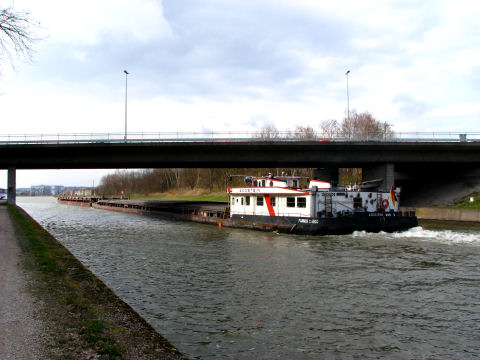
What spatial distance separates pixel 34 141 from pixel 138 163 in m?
12.1

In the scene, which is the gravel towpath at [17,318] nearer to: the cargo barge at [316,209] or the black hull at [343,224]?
the black hull at [343,224]

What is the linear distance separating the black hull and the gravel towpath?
21.9m

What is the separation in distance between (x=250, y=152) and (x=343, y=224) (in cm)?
1775

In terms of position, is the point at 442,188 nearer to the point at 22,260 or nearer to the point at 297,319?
the point at 297,319

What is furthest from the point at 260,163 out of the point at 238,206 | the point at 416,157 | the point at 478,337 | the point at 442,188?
the point at 478,337

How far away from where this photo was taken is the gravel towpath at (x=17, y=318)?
21.8 feet

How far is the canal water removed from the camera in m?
9.74

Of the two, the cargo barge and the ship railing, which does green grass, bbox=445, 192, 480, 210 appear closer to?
the ship railing

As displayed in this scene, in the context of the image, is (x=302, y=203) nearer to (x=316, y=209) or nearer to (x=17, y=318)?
(x=316, y=209)

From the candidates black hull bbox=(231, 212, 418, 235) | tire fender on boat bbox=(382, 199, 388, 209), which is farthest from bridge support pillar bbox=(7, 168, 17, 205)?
tire fender on boat bbox=(382, 199, 388, 209)

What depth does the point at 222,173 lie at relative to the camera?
10119 cm

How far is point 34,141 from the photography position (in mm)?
45594

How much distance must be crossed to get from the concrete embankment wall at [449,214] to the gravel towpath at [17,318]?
38.8 metres

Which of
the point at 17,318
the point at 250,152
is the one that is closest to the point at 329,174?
the point at 250,152
